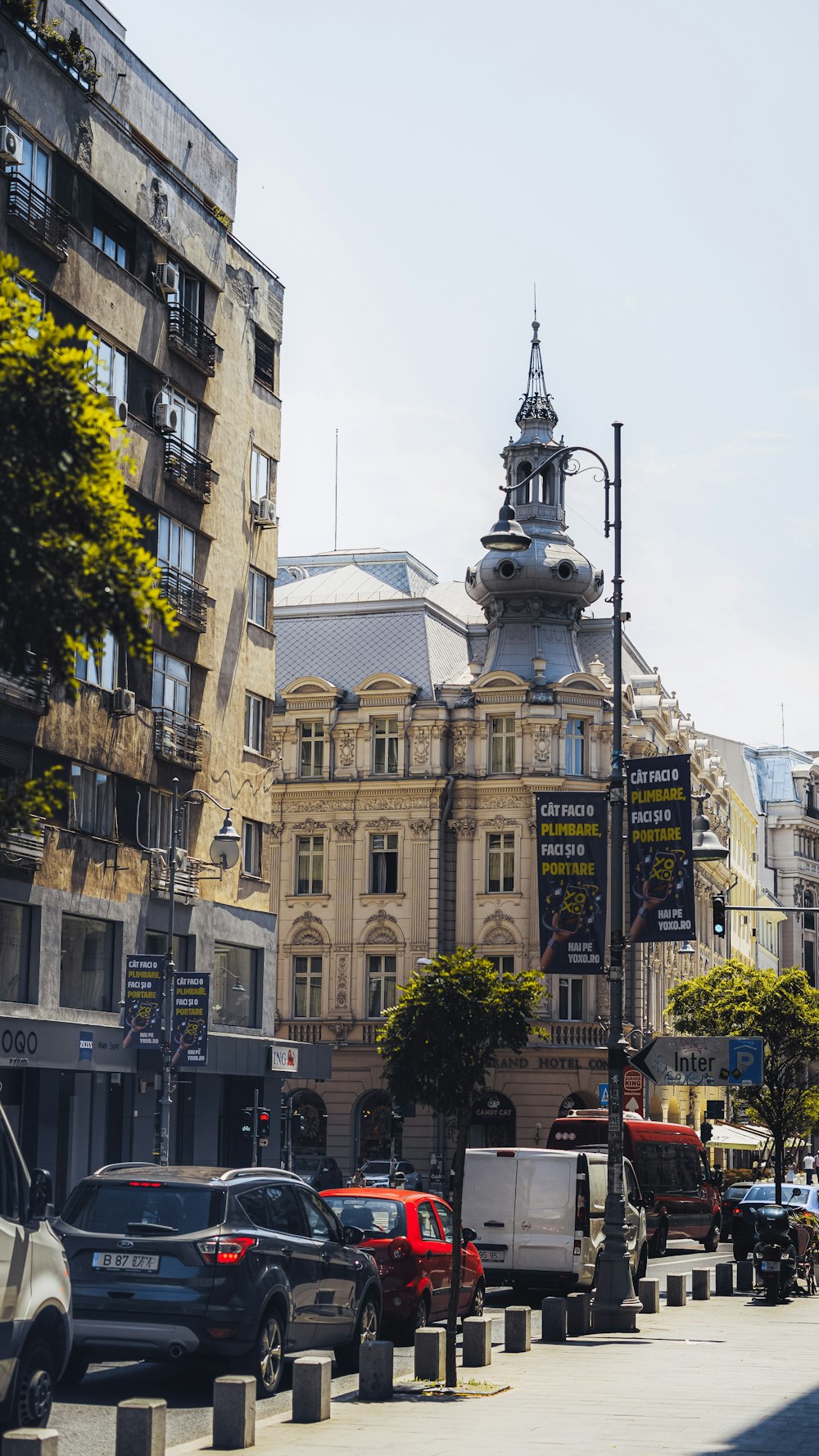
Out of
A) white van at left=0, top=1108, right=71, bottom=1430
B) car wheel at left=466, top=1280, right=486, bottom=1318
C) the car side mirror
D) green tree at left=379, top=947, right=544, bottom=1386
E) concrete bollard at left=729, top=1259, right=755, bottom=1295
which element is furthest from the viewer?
concrete bollard at left=729, top=1259, right=755, bottom=1295

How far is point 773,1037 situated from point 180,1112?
12.8m

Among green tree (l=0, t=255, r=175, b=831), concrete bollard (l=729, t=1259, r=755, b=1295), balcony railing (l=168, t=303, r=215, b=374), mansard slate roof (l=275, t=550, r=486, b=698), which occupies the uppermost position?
mansard slate roof (l=275, t=550, r=486, b=698)

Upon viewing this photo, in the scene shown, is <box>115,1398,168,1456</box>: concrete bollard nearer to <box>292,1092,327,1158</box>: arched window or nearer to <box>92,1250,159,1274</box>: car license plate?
<box>92,1250,159,1274</box>: car license plate

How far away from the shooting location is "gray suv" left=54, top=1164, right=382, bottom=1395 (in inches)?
590

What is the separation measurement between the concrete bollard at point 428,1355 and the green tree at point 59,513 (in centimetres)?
943

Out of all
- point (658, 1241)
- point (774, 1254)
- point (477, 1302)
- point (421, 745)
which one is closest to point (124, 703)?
point (774, 1254)

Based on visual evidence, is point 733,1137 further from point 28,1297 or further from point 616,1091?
point 28,1297

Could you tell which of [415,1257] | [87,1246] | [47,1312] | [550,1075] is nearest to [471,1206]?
[415,1257]

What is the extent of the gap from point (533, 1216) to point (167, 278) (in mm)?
20874

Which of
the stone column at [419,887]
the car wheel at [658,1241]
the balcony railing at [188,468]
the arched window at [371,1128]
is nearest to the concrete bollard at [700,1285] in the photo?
the car wheel at [658,1241]

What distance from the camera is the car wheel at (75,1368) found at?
15273 mm

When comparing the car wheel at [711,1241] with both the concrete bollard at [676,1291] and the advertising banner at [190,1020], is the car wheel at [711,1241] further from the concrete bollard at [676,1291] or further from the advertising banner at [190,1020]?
the concrete bollard at [676,1291]

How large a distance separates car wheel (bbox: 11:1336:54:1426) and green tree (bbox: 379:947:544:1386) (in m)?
7.97

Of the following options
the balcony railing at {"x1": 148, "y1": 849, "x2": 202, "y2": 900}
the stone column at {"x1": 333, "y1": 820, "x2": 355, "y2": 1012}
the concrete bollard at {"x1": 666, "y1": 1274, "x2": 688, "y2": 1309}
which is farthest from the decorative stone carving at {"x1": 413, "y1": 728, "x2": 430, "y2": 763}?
the concrete bollard at {"x1": 666, "y1": 1274, "x2": 688, "y2": 1309}
